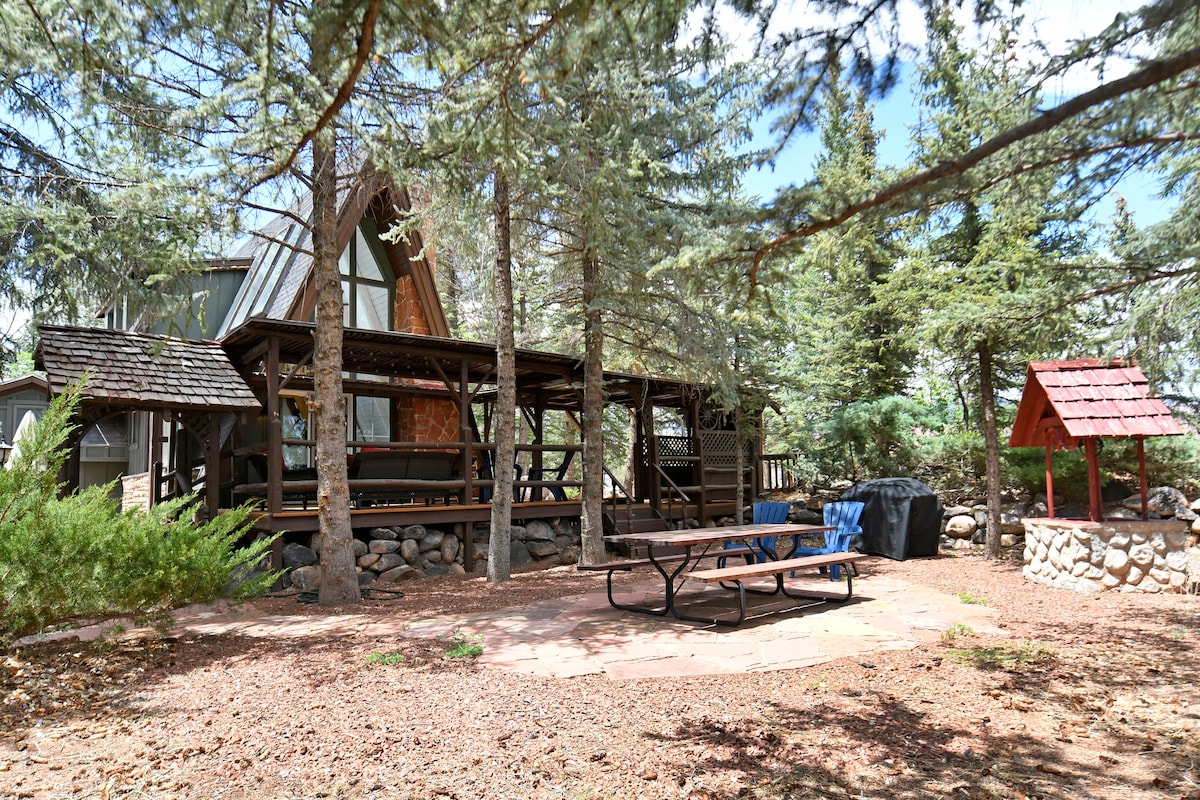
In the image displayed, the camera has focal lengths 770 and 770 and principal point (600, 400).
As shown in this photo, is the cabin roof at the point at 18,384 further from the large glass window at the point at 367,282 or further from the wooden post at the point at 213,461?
the wooden post at the point at 213,461

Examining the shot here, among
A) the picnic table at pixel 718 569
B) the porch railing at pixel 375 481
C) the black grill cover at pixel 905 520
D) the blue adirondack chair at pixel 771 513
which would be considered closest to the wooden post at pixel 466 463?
the porch railing at pixel 375 481

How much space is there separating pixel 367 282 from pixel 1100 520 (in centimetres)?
1192

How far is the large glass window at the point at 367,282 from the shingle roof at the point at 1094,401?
34.6ft

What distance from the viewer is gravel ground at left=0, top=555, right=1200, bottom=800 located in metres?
3.39

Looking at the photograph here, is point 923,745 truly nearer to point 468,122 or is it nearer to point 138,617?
point 468,122

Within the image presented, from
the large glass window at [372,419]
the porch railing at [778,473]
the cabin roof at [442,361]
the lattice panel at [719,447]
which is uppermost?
the cabin roof at [442,361]

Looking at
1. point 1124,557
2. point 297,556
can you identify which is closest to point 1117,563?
point 1124,557

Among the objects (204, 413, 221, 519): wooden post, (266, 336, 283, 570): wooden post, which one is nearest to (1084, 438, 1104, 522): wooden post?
(266, 336, 283, 570): wooden post

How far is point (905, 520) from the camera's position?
11859 mm

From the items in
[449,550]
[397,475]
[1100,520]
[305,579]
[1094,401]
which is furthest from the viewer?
[397,475]

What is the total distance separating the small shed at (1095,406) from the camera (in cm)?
851

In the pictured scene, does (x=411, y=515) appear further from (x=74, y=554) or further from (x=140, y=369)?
(x=74, y=554)

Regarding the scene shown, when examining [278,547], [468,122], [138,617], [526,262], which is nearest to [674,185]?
[526,262]

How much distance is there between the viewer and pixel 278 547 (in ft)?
30.6
